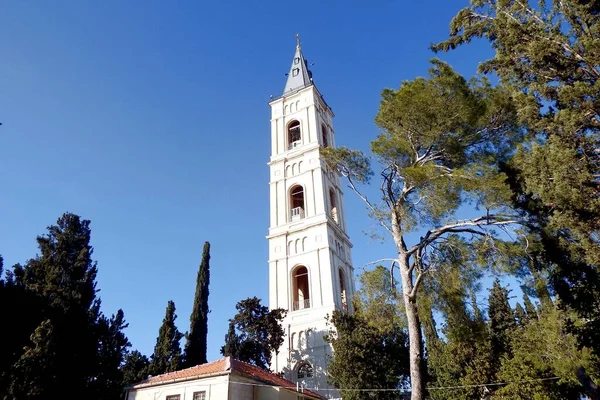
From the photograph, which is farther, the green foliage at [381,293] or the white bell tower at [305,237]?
the white bell tower at [305,237]

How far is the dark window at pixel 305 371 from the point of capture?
2688 cm

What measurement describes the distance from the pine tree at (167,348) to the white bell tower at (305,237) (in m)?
6.34

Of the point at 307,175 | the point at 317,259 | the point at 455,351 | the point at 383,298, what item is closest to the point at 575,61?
the point at 383,298

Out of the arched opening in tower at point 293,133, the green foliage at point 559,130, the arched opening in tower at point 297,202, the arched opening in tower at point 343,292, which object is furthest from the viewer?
the arched opening in tower at point 293,133

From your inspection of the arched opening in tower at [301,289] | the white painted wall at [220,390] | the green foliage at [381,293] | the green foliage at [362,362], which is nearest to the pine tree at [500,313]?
the green foliage at [362,362]

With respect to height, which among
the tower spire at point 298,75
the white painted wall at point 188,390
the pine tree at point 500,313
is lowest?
the white painted wall at point 188,390

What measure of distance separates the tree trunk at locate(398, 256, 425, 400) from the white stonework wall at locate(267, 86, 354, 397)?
12074 mm

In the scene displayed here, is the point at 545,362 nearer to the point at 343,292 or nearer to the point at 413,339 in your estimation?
the point at 413,339

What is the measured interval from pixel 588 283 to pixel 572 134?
4.88 metres

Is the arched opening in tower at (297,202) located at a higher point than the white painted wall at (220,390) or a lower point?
higher

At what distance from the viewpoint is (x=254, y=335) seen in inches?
1005

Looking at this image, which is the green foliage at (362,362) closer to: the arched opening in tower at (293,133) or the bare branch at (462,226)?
the bare branch at (462,226)

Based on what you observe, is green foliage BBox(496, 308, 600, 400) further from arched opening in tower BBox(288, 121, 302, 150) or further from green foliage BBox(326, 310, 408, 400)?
arched opening in tower BBox(288, 121, 302, 150)

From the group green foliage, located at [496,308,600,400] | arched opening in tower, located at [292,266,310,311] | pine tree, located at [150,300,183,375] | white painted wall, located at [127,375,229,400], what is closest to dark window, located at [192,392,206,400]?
white painted wall, located at [127,375,229,400]
